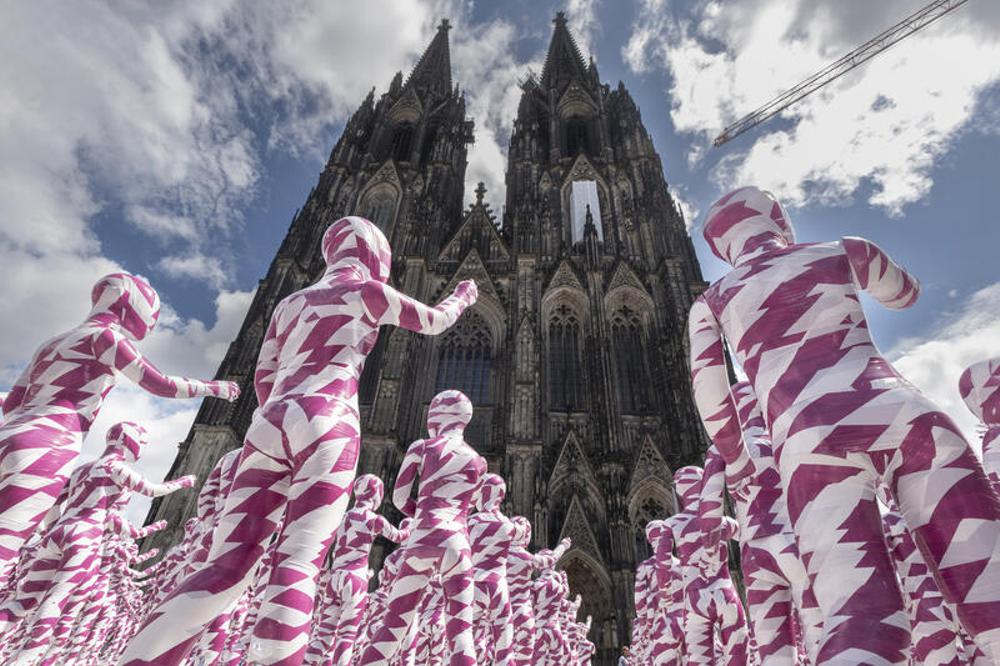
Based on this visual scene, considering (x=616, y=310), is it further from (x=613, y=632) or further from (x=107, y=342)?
(x=107, y=342)

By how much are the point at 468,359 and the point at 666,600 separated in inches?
528

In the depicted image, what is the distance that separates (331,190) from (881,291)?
2309 cm

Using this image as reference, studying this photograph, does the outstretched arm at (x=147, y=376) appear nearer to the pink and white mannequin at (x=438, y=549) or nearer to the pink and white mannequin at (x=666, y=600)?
the pink and white mannequin at (x=438, y=549)

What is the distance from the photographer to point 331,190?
22641mm

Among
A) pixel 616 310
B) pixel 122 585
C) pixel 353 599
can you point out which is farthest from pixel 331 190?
pixel 353 599

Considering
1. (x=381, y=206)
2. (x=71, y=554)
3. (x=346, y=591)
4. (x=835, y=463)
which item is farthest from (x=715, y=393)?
(x=381, y=206)

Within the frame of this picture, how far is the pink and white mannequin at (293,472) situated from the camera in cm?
170

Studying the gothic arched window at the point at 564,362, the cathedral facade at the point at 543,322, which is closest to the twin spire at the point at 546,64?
the cathedral facade at the point at 543,322

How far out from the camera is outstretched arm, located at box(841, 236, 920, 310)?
196 centimetres

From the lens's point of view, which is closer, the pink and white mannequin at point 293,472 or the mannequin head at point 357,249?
the pink and white mannequin at point 293,472

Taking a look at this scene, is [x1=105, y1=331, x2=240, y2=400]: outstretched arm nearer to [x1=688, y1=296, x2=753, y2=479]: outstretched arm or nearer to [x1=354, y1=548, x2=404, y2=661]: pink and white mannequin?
[x1=354, y1=548, x2=404, y2=661]: pink and white mannequin

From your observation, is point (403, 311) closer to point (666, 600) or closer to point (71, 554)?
point (71, 554)

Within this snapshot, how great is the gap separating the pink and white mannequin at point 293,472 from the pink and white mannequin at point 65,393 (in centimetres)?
91

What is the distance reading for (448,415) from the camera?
381 cm
